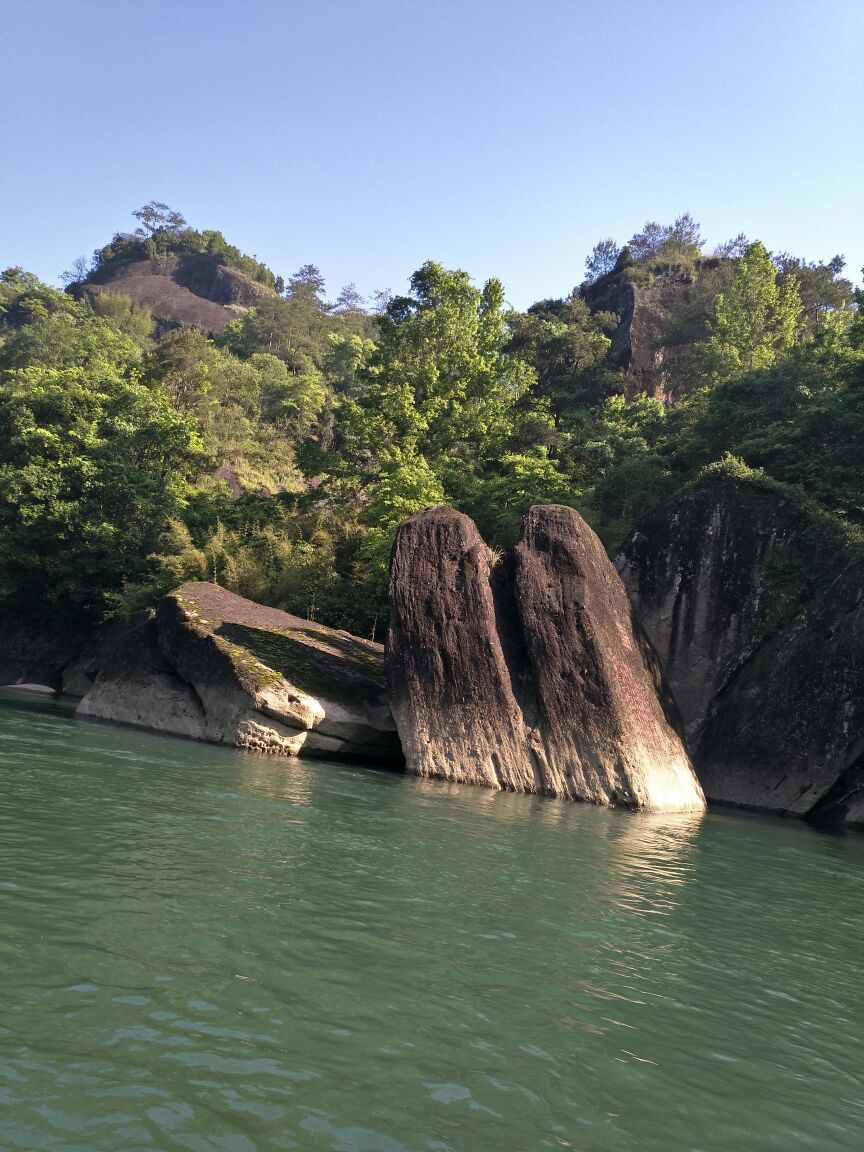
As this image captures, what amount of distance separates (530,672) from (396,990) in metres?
13.0

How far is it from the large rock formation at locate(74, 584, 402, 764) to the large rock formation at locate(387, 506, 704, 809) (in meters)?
1.87

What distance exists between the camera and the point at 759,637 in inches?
856

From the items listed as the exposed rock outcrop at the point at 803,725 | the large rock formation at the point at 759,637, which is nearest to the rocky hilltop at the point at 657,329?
the large rock formation at the point at 759,637

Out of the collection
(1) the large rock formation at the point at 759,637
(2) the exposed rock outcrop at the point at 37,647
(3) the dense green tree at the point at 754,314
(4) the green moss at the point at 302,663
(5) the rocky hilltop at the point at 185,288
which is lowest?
(2) the exposed rock outcrop at the point at 37,647

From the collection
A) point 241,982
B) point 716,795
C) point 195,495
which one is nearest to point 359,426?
point 195,495

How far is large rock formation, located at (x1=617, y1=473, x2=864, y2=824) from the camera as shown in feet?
62.8

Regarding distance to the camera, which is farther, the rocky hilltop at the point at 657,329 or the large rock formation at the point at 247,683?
the rocky hilltop at the point at 657,329

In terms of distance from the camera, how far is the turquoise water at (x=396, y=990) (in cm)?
416

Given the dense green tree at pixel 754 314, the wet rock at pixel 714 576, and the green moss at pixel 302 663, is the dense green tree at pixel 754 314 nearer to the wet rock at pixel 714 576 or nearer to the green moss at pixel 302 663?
the wet rock at pixel 714 576

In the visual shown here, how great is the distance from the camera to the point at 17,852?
26.1 ft

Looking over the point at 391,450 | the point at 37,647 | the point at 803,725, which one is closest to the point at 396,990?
the point at 803,725

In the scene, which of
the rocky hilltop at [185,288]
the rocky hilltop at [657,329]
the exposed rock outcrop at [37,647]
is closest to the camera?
the exposed rock outcrop at [37,647]

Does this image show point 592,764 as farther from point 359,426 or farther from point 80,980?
point 359,426

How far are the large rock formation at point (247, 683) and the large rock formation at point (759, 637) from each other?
731cm
